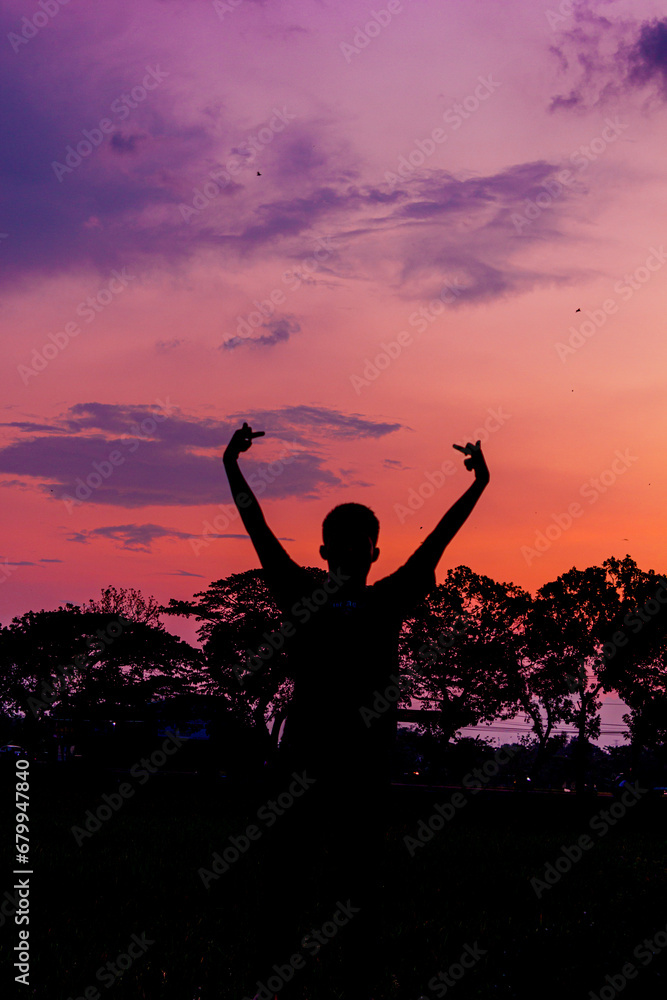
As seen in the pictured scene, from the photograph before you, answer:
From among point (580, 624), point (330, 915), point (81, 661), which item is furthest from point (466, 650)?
point (330, 915)

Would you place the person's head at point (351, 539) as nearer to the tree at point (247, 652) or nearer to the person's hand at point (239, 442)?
the person's hand at point (239, 442)

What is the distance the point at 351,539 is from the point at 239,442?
28.9 inches

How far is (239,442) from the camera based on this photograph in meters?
3.82

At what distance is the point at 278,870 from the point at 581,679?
43.8m

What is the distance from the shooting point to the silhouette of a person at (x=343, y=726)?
Result: 124 inches

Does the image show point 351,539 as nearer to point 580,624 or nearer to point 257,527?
point 257,527

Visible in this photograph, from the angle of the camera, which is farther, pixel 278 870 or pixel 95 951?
pixel 95 951

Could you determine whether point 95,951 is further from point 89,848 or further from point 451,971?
point 89,848

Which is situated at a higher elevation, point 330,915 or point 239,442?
point 239,442

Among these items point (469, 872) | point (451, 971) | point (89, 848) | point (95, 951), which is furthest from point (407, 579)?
point (89, 848)

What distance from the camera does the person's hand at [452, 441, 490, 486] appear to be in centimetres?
384

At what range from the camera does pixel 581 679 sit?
145ft

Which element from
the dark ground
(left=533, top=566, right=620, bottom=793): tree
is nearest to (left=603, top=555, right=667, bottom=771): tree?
(left=533, top=566, right=620, bottom=793): tree

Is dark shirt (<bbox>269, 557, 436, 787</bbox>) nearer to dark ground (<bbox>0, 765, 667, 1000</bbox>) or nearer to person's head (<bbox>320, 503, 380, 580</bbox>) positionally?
person's head (<bbox>320, 503, 380, 580</bbox>)
